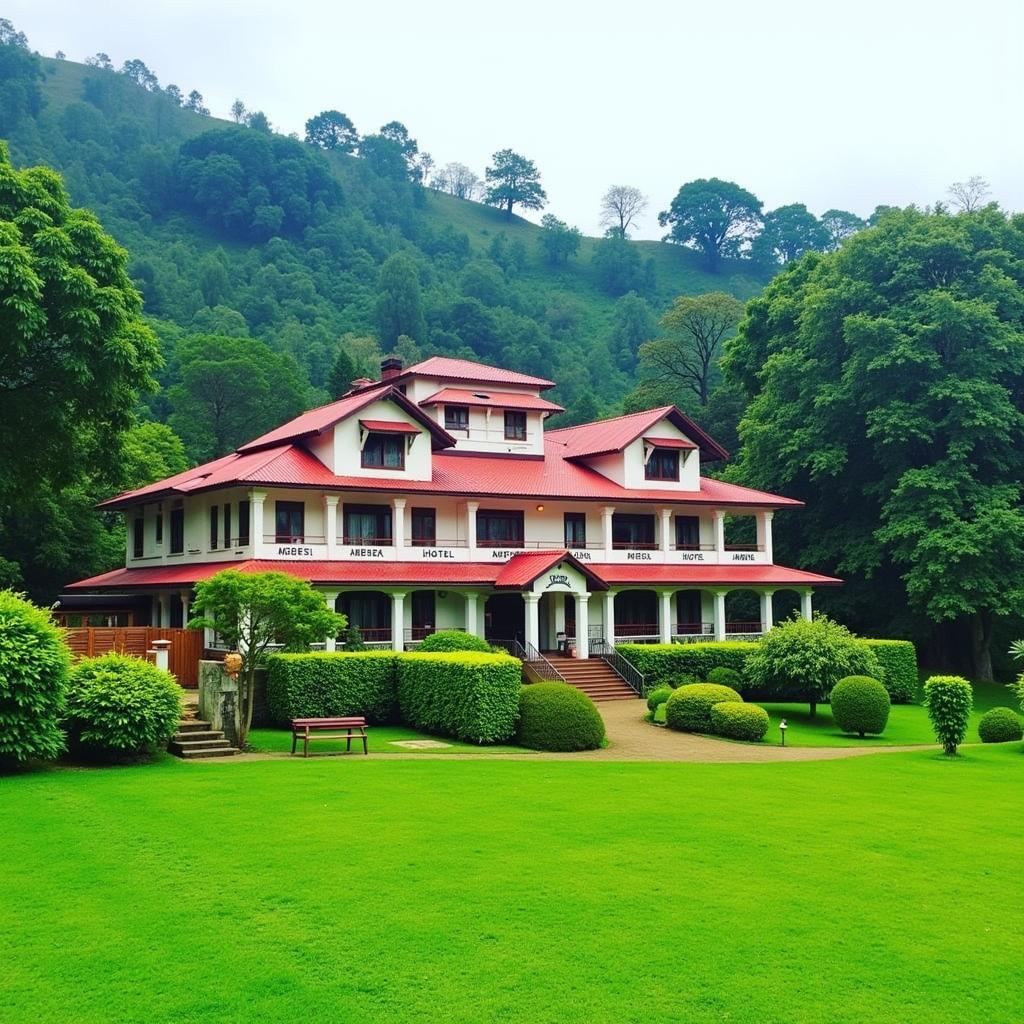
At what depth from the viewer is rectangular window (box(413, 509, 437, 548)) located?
132ft

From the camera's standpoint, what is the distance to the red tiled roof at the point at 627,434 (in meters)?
44.4

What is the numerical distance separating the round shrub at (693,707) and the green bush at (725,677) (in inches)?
210

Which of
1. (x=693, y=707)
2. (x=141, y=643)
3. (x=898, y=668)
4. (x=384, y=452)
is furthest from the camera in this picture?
(x=384, y=452)

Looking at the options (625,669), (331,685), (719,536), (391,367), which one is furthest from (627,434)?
(331,685)

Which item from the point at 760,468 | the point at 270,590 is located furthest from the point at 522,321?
the point at 270,590

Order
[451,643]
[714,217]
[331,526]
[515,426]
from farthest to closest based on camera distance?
[714,217] < [515,426] < [331,526] < [451,643]

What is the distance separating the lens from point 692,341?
85.8 m

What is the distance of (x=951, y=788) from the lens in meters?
20.1

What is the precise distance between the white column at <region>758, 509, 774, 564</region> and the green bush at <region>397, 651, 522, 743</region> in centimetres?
2234

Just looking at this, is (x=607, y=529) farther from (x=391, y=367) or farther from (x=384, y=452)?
(x=391, y=367)

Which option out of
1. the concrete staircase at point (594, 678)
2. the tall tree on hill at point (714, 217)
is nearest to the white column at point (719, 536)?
the concrete staircase at point (594, 678)

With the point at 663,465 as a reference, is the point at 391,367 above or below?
above

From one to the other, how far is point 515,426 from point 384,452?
805cm

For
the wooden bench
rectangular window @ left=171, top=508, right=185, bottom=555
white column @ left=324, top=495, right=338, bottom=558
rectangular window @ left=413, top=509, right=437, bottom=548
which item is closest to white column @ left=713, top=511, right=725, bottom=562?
rectangular window @ left=413, top=509, right=437, bottom=548
